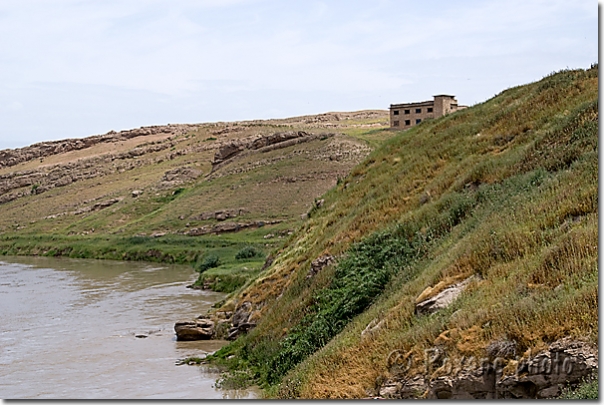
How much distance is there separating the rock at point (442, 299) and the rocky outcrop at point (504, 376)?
111 cm

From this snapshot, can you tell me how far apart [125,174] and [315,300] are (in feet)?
247

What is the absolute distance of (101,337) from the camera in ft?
75.6

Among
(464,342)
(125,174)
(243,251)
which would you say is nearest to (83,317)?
(243,251)

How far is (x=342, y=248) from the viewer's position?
16906 mm

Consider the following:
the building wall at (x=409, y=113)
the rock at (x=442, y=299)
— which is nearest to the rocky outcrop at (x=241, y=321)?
the rock at (x=442, y=299)

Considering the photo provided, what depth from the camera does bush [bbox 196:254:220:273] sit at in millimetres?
39375

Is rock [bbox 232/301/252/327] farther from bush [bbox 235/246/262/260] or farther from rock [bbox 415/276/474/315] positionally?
bush [bbox 235/246/262/260]

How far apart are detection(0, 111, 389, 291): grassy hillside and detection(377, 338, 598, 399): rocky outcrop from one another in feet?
67.7

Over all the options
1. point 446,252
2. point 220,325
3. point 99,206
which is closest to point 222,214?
point 99,206

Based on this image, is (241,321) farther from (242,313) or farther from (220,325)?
(220,325)

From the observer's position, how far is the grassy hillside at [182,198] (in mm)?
49594

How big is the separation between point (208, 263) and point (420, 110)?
127 ft

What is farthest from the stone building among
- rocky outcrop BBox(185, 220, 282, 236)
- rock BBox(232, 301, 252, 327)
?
rock BBox(232, 301, 252, 327)

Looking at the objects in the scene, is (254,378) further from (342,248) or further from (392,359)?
(392,359)
